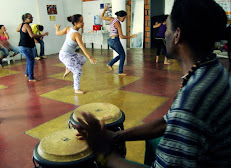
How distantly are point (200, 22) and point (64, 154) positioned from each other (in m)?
1.08

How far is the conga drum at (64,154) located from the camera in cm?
138

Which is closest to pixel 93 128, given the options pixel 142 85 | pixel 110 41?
pixel 142 85

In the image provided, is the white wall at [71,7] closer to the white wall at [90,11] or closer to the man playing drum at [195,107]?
the white wall at [90,11]

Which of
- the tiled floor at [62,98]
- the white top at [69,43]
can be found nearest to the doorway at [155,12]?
the tiled floor at [62,98]

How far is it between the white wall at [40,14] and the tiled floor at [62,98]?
8.95 feet

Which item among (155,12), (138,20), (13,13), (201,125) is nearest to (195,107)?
(201,125)

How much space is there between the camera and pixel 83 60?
15.8 feet

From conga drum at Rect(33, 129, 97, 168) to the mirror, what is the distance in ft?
34.5

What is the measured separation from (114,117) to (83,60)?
313cm

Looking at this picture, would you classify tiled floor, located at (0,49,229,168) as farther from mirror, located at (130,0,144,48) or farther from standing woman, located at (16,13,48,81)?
mirror, located at (130,0,144,48)

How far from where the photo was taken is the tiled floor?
2.98 meters

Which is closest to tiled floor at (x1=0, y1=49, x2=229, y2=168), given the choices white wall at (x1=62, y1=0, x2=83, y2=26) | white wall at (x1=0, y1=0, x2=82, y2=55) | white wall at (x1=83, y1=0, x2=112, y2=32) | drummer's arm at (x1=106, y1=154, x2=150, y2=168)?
drummer's arm at (x1=106, y1=154, x2=150, y2=168)

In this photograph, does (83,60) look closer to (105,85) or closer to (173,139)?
(105,85)

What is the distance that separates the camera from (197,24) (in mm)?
989
